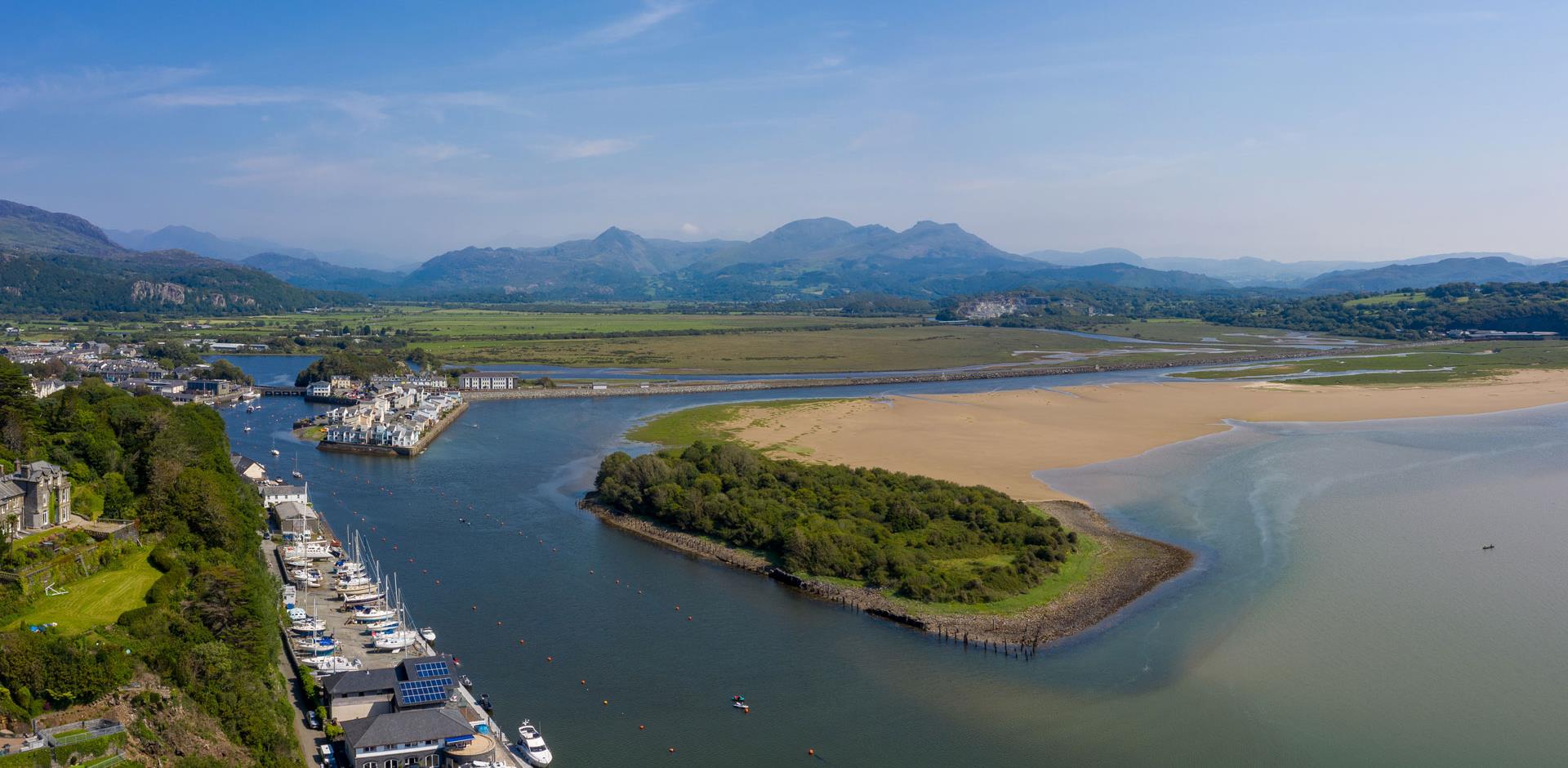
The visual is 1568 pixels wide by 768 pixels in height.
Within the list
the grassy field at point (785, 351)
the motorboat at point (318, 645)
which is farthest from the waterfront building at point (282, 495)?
the grassy field at point (785, 351)

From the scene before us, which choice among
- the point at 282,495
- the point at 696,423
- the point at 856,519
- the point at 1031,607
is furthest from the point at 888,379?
the point at 1031,607

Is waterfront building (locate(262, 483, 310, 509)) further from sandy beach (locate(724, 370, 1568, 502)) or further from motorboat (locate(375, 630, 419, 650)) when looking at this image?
sandy beach (locate(724, 370, 1568, 502))

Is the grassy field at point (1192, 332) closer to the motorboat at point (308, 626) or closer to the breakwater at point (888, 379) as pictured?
the breakwater at point (888, 379)

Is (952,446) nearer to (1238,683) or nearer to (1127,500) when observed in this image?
(1127,500)

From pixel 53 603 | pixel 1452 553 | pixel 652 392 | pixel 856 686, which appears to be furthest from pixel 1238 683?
pixel 652 392

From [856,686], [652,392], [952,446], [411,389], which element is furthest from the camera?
[652,392]

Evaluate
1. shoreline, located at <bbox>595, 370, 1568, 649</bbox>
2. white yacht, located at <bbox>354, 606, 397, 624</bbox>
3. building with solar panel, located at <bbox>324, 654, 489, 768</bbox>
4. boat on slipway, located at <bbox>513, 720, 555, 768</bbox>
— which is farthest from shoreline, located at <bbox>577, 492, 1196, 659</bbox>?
building with solar panel, located at <bbox>324, 654, 489, 768</bbox>

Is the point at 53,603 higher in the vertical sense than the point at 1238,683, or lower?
higher

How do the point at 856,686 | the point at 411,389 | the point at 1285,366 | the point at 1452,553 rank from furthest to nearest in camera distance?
1. the point at 1285,366
2. the point at 411,389
3. the point at 1452,553
4. the point at 856,686
